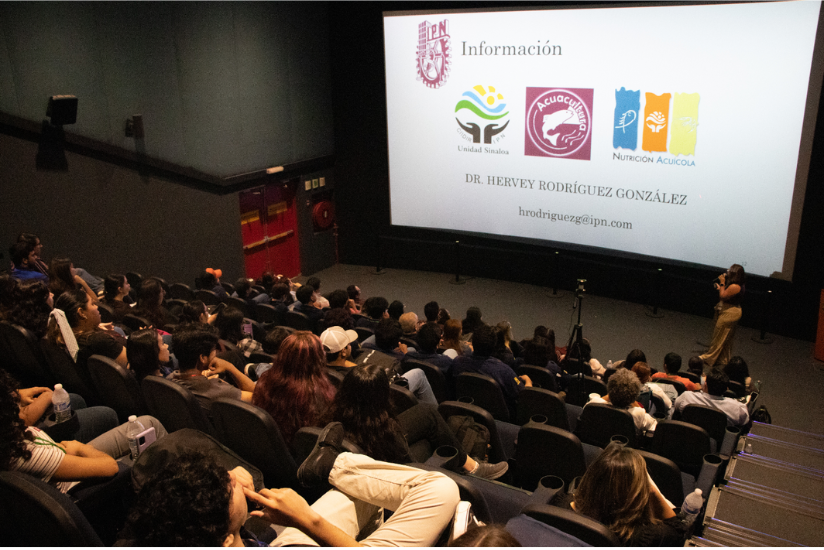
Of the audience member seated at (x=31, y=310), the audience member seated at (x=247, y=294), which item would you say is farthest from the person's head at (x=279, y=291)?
the audience member seated at (x=31, y=310)

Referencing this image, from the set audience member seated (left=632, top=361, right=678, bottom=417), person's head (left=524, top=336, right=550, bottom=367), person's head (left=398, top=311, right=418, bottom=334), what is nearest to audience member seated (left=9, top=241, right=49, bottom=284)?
person's head (left=398, top=311, right=418, bottom=334)

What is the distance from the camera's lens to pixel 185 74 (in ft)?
26.1

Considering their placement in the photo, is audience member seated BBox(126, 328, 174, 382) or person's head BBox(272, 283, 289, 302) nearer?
audience member seated BBox(126, 328, 174, 382)

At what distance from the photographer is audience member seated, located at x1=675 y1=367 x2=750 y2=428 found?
14.0 ft

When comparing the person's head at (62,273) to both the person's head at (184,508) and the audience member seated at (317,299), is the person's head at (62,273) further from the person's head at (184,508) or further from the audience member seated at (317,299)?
the person's head at (184,508)

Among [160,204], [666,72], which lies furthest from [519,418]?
[160,204]

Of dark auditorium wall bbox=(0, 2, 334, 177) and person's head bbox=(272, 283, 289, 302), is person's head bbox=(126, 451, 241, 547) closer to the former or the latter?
person's head bbox=(272, 283, 289, 302)

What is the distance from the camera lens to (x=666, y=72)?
23.7ft

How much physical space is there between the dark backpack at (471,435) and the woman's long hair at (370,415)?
874mm

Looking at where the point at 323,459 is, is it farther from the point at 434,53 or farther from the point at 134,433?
the point at 434,53

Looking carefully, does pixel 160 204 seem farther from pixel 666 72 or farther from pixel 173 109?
pixel 666 72

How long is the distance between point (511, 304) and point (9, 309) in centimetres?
595

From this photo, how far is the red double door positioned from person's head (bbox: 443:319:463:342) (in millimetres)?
4592

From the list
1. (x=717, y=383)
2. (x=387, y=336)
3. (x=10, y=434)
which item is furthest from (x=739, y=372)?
(x=10, y=434)
